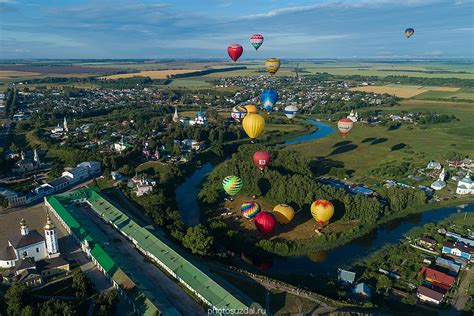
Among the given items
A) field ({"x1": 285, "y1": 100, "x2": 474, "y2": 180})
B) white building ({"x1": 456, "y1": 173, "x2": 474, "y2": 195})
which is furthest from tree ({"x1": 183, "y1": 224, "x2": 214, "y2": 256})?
white building ({"x1": 456, "y1": 173, "x2": 474, "y2": 195})

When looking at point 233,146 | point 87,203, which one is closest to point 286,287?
point 87,203

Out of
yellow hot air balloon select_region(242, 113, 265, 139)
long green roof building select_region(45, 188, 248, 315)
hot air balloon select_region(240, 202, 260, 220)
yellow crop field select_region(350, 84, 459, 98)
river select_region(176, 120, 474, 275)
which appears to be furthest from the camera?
yellow crop field select_region(350, 84, 459, 98)

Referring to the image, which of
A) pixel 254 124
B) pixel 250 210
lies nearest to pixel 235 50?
pixel 254 124

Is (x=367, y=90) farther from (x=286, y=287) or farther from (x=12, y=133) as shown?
(x=286, y=287)

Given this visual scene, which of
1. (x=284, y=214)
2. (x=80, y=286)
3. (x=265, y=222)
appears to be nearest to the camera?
(x=80, y=286)

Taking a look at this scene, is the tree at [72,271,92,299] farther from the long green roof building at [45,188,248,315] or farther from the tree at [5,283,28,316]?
the tree at [5,283,28,316]

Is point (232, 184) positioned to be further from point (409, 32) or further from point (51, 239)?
point (409, 32)

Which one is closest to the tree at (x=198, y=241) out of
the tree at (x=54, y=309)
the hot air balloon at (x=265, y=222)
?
the hot air balloon at (x=265, y=222)
